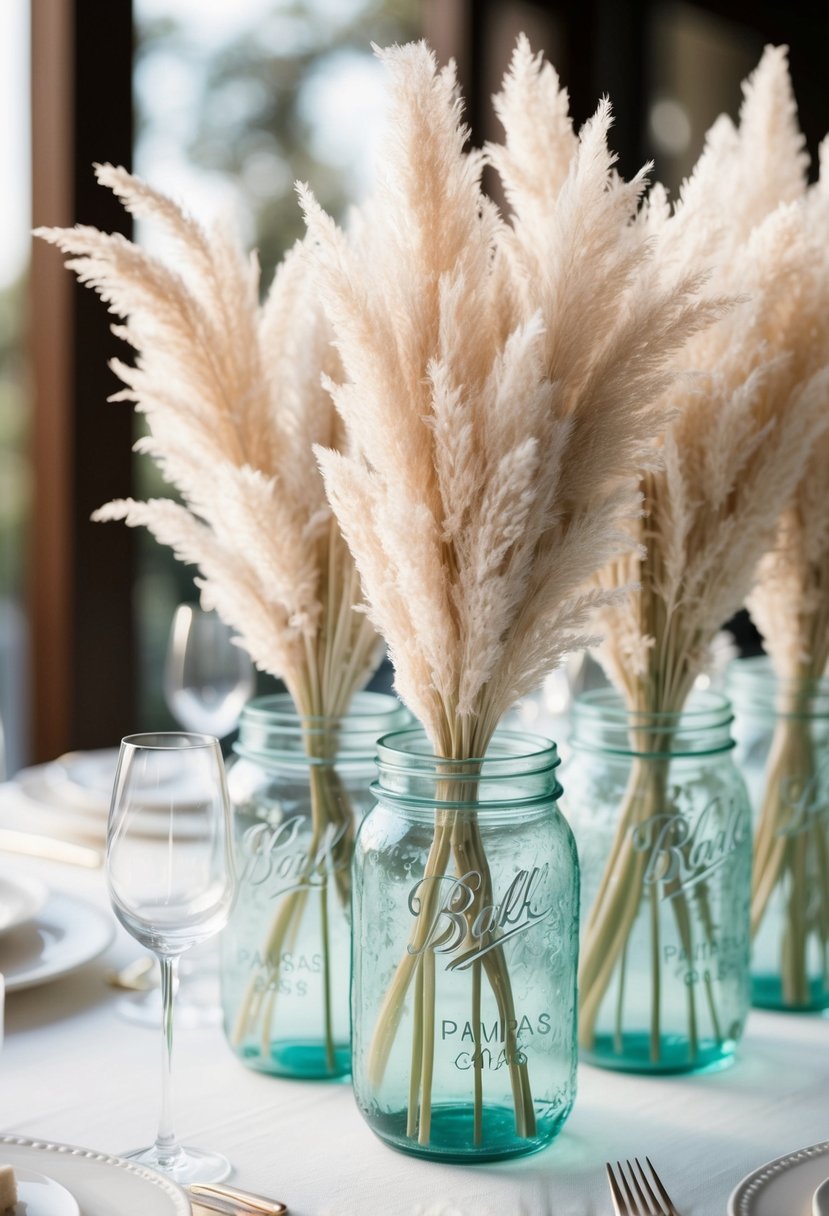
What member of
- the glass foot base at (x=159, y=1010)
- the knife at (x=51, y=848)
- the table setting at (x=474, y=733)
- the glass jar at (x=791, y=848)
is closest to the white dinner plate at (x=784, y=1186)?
the table setting at (x=474, y=733)

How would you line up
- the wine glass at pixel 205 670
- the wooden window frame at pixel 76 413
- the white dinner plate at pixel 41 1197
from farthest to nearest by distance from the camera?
the wooden window frame at pixel 76 413, the wine glass at pixel 205 670, the white dinner plate at pixel 41 1197

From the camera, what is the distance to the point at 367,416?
31.2 inches

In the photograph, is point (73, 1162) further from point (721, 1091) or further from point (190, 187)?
point (190, 187)

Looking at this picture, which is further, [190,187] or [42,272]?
[190,187]

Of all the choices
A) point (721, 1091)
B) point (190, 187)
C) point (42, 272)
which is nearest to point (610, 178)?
point (721, 1091)

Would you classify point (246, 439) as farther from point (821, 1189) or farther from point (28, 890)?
point (821, 1189)

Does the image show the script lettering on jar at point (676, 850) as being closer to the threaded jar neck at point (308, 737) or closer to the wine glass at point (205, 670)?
the threaded jar neck at point (308, 737)

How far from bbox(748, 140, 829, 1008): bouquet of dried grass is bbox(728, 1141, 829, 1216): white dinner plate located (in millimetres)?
362

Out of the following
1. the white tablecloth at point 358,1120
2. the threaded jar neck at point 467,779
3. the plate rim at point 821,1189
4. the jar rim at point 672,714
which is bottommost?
the white tablecloth at point 358,1120

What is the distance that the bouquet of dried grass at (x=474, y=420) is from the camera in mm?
764

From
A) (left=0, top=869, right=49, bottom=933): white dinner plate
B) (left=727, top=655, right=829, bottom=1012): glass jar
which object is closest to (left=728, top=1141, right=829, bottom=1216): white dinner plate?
(left=727, top=655, right=829, bottom=1012): glass jar

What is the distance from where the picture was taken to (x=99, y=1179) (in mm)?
708

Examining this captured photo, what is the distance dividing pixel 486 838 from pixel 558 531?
0.19 metres

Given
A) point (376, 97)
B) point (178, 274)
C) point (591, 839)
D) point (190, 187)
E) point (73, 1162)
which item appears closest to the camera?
point (73, 1162)
